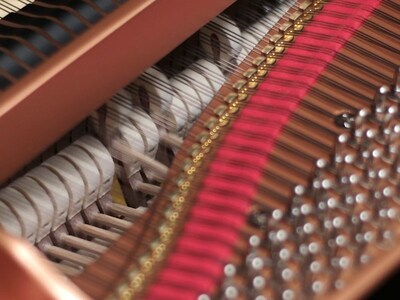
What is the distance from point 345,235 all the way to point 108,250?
42 cm

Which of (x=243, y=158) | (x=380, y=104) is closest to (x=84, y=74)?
(x=243, y=158)

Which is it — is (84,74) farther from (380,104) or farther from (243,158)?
(380,104)

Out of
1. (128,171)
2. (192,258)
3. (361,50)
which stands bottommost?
(192,258)

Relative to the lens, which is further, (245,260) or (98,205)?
(98,205)

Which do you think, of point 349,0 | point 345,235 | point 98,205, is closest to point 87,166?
point 98,205

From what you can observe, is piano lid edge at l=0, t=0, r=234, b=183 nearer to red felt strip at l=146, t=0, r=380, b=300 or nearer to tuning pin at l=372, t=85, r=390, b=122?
red felt strip at l=146, t=0, r=380, b=300

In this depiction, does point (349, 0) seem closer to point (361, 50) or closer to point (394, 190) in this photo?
point (361, 50)

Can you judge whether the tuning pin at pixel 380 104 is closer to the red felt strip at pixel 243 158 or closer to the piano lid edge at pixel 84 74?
the red felt strip at pixel 243 158

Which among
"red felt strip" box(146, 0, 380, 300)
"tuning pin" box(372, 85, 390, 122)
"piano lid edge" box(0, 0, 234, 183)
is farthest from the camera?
"tuning pin" box(372, 85, 390, 122)

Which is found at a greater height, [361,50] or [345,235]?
[361,50]

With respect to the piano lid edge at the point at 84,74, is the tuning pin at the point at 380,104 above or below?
above

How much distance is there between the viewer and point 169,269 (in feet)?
4.39

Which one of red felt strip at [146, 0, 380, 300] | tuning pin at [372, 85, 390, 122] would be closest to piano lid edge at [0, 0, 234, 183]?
red felt strip at [146, 0, 380, 300]

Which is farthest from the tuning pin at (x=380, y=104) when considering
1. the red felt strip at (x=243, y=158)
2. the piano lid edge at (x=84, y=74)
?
the piano lid edge at (x=84, y=74)
